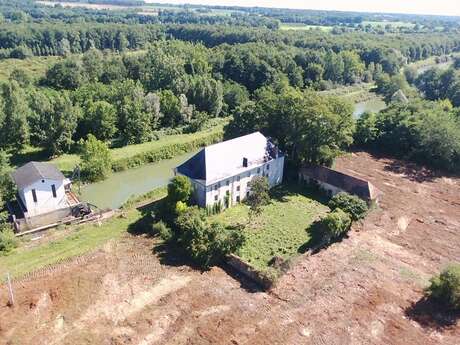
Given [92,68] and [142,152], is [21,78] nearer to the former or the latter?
[92,68]

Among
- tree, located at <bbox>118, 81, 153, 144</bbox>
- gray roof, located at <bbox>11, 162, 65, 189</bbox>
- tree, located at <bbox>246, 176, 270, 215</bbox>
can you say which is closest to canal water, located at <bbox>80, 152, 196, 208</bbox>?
gray roof, located at <bbox>11, 162, 65, 189</bbox>

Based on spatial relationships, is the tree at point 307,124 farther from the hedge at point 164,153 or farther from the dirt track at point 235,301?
the dirt track at point 235,301

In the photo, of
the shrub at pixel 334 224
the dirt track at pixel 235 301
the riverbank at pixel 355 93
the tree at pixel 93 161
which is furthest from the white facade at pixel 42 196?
the riverbank at pixel 355 93

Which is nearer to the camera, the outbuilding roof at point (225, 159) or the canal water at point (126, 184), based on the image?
the outbuilding roof at point (225, 159)

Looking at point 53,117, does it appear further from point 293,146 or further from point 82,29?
point 82,29

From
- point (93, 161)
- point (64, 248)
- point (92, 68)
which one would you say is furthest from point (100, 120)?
point (92, 68)

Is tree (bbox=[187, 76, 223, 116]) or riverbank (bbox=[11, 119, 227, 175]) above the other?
tree (bbox=[187, 76, 223, 116])

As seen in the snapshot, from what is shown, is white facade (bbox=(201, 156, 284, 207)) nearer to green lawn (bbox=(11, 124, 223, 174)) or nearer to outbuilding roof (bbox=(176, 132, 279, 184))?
outbuilding roof (bbox=(176, 132, 279, 184))
